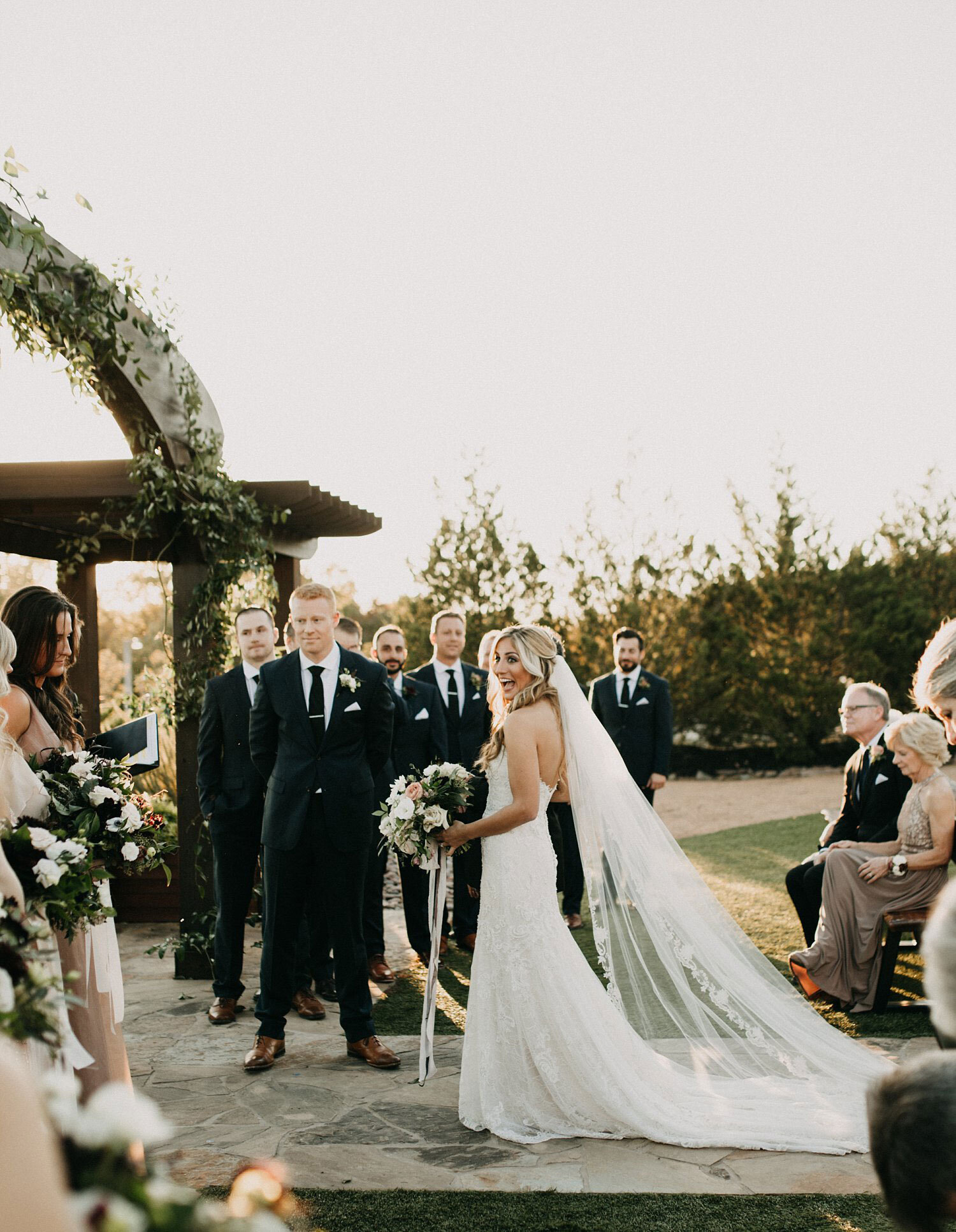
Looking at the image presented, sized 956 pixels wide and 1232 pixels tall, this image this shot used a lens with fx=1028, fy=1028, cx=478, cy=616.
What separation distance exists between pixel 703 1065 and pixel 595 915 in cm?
77

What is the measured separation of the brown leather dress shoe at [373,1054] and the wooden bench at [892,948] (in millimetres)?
2646

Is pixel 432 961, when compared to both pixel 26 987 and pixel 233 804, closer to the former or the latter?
pixel 233 804

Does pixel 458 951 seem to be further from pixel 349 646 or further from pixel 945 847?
pixel 945 847

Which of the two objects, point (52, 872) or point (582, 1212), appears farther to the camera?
point (582, 1212)

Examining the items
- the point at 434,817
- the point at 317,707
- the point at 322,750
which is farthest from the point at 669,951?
the point at 317,707

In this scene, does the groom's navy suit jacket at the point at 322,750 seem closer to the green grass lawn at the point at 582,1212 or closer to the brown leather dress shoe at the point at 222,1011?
the brown leather dress shoe at the point at 222,1011

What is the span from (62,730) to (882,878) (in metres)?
4.38

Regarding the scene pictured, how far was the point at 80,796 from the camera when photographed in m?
3.58

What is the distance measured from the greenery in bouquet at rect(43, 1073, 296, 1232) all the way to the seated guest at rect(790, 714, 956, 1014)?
5.02 metres

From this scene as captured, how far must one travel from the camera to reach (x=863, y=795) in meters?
6.30

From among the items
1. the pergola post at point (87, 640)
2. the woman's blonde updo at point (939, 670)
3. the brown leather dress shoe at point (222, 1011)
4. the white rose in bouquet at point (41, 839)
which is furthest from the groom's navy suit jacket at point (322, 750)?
the pergola post at point (87, 640)

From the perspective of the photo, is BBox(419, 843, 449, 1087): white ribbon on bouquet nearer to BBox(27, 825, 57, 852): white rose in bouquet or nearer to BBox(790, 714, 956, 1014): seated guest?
BBox(27, 825, 57, 852): white rose in bouquet

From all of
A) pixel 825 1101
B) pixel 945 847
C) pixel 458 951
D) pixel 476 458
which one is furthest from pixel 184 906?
pixel 476 458

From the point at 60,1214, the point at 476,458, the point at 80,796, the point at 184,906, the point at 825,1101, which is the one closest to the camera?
the point at 60,1214
